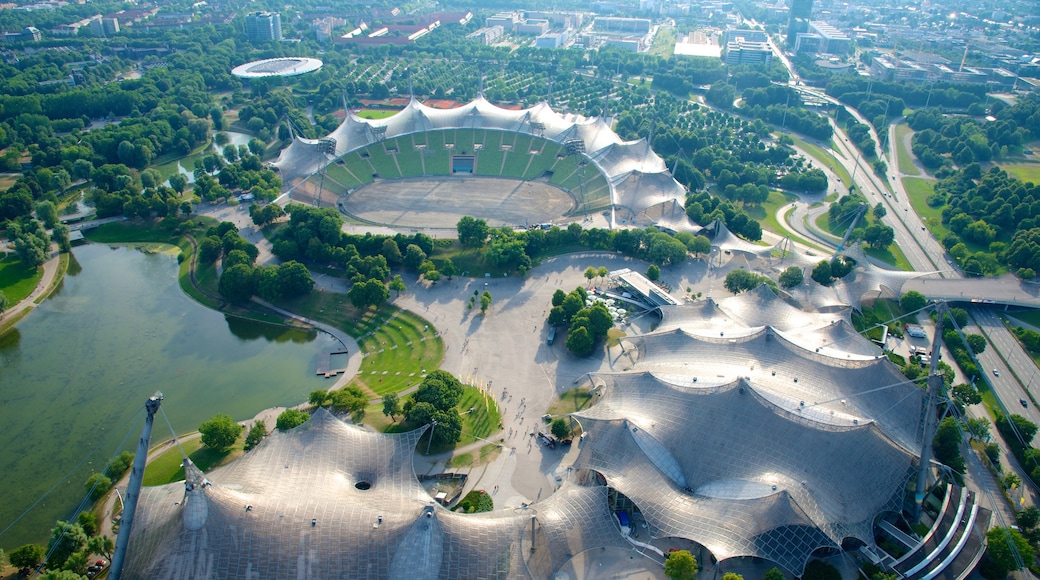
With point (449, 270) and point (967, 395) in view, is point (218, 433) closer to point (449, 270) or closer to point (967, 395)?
point (449, 270)

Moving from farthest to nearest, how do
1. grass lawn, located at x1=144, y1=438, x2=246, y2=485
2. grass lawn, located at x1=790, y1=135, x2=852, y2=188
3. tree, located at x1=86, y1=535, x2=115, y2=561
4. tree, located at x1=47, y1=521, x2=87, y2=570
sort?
grass lawn, located at x1=790, y1=135, x2=852, y2=188 < grass lawn, located at x1=144, y1=438, x2=246, y2=485 < tree, located at x1=86, y1=535, x2=115, y2=561 < tree, located at x1=47, y1=521, x2=87, y2=570

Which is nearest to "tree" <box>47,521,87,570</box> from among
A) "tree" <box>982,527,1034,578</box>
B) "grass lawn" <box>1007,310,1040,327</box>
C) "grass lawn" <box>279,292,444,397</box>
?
"grass lawn" <box>279,292,444,397</box>

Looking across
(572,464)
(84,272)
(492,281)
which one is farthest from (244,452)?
(84,272)

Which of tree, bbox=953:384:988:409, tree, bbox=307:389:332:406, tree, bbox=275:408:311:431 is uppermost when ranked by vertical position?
tree, bbox=953:384:988:409

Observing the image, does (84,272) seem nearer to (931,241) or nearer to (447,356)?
(447,356)

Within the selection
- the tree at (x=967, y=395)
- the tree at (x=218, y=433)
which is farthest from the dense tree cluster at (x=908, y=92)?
the tree at (x=218, y=433)

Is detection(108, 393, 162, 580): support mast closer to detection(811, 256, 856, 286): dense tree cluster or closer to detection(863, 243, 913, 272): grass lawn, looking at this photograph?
detection(811, 256, 856, 286): dense tree cluster

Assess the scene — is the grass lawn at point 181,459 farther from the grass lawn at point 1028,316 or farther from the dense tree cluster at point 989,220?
the dense tree cluster at point 989,220

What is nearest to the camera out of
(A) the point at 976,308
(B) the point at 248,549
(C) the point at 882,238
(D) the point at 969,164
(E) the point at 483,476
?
(B) the point at 248,549
